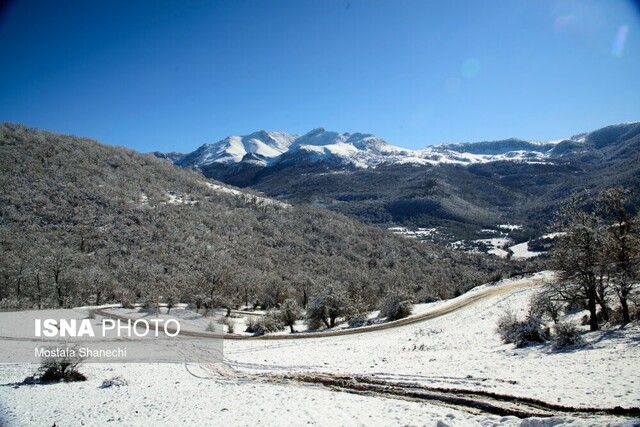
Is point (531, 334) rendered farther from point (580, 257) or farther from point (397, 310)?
point (397, 310)

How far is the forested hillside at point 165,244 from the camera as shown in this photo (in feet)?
189

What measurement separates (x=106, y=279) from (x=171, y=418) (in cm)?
5516

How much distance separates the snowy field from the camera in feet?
39.1

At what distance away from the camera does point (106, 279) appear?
6062 cm

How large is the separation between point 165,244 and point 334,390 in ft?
246

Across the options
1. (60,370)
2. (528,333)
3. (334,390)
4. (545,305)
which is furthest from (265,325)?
(545,305)

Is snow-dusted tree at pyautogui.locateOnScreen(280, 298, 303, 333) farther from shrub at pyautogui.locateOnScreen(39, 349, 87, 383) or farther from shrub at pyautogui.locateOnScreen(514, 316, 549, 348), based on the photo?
shrub at pyautogui.locateOnScreen(514, 316, 549, 348)

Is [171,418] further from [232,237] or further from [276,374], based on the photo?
[232,237]

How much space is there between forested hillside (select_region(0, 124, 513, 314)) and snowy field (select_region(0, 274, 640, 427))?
20.6 metres

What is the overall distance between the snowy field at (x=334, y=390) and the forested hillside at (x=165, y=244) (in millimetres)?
20553

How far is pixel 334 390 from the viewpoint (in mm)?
15836

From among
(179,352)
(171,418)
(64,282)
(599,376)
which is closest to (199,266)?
(64,282)

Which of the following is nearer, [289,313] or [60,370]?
[60,370]

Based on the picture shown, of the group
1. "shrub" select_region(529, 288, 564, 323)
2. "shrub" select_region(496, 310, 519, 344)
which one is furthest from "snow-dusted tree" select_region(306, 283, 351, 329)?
"shrub" select_region(529, 288, 564, 323)
